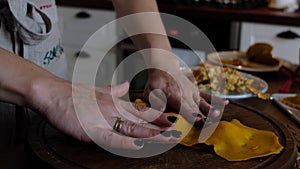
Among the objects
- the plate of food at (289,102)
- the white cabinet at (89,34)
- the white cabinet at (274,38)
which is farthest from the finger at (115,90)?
the white cabinet at (89,34)

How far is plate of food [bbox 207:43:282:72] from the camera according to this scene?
133 cm

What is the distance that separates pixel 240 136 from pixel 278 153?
7 cm

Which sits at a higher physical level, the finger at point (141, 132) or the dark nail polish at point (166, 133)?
the finger at point (141, 132)

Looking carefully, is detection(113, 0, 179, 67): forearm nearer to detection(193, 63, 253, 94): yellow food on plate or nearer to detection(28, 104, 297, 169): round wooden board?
detection(193, 63, 253, 94): yellow food on plate

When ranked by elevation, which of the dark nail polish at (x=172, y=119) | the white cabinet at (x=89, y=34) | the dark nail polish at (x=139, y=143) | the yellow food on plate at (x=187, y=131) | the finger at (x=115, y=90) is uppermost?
the finger at (x=115, y=90)

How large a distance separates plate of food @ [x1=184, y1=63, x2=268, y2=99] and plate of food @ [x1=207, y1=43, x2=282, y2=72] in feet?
0.44

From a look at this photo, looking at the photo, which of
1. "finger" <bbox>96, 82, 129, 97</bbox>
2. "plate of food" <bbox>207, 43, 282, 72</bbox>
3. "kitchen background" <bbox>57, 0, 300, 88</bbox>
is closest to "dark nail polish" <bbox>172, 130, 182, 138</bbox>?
"finger" <bbox>96, 82, 129, 97</bbox>

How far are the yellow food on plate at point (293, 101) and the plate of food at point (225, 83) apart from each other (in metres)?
0.08

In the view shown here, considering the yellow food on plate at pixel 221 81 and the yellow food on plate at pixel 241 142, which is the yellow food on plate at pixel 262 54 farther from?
the yellow food on plate at pixel 241 142

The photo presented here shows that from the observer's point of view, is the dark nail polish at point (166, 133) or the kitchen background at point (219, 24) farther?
the kitchen background at point (219, 24)

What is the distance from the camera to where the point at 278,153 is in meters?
0.75

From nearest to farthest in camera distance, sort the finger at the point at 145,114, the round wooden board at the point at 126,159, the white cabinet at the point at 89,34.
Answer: the round wooden board at the point at 126,159 → the finger at the point at 145,114 → the white cabinet at the point at 89,34

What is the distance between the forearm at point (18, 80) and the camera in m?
0.74

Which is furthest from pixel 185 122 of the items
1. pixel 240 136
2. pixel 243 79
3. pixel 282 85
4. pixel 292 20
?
pixel 292 20
